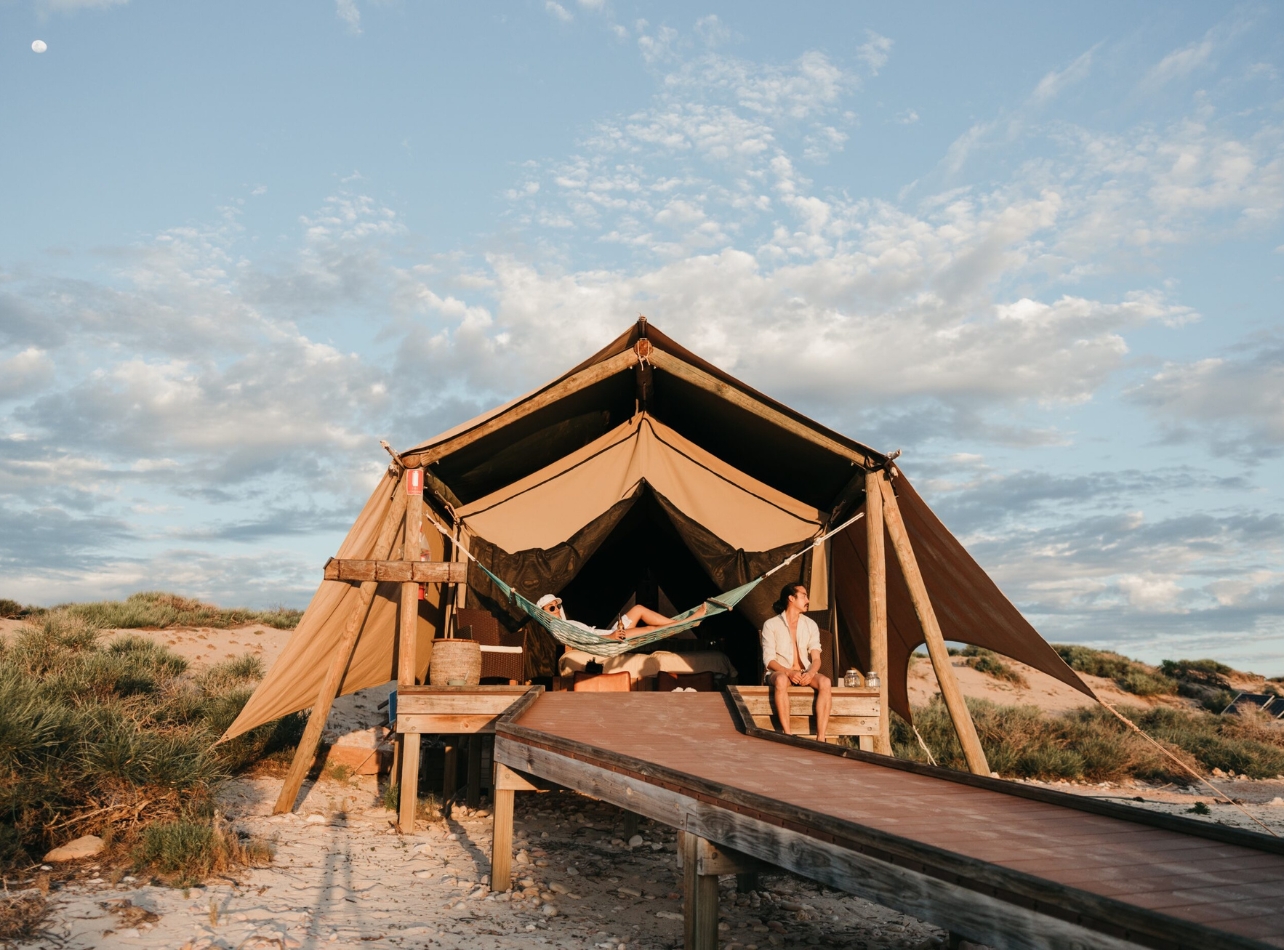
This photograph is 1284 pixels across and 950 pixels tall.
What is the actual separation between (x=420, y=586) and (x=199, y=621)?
23.6 ft

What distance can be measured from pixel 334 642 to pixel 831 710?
120 inches

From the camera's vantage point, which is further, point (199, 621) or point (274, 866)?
point (199, 621)

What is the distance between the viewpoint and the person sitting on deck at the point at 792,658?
16.5ft

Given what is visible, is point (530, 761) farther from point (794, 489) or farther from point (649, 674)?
point (794, 489)

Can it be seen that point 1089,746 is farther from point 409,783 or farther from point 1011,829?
point 1011,829

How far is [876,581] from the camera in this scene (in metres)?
5.46

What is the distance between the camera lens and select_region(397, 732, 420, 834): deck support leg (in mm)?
4898

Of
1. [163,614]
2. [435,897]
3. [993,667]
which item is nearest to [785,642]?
[435,897]

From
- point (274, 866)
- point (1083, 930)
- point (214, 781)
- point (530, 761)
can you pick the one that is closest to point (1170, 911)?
point (1083, 930)

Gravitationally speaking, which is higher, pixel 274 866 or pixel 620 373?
pixel 620 373

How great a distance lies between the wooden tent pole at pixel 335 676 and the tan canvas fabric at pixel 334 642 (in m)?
0.11

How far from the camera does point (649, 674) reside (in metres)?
6.31

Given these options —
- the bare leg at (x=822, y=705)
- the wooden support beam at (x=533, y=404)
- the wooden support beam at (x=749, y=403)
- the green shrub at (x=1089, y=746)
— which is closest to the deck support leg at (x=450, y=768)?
the wooden support beam at (x=533, y=404)

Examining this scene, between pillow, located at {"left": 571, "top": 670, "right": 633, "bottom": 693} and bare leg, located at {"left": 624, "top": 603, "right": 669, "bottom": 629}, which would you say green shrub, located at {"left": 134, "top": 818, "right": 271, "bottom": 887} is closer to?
pillow, located at {"left": 571, "top": 670, "right": 633, "bottom": 693}
